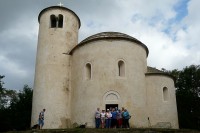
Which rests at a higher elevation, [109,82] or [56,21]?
[56,21]

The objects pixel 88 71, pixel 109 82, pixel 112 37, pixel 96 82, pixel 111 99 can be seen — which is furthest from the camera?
pixel 88 71

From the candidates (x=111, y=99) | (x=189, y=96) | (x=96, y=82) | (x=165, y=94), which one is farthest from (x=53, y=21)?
(x=189, y=96)

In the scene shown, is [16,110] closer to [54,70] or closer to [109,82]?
[54,70]

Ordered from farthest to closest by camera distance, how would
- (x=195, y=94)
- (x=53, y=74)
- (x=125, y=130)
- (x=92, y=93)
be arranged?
(x=195, y=94)
(x=53, y=74)
(x=92, y=93)
(x=125, y=130)

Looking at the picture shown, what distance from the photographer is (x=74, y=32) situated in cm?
2772

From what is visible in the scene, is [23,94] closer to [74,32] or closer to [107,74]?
[74,32]

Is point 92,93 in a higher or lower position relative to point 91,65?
lower

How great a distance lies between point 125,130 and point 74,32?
1445 centimetres

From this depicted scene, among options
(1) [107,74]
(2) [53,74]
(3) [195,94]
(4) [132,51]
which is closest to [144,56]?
(4) [132,51]

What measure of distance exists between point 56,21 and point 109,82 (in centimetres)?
991

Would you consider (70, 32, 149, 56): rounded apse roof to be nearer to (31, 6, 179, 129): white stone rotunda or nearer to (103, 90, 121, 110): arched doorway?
(31, 6, 179, 129): white stone rotunda

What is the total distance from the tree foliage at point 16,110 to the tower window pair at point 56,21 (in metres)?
11.2

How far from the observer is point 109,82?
860 inches

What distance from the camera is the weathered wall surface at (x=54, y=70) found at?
23.8 meters
